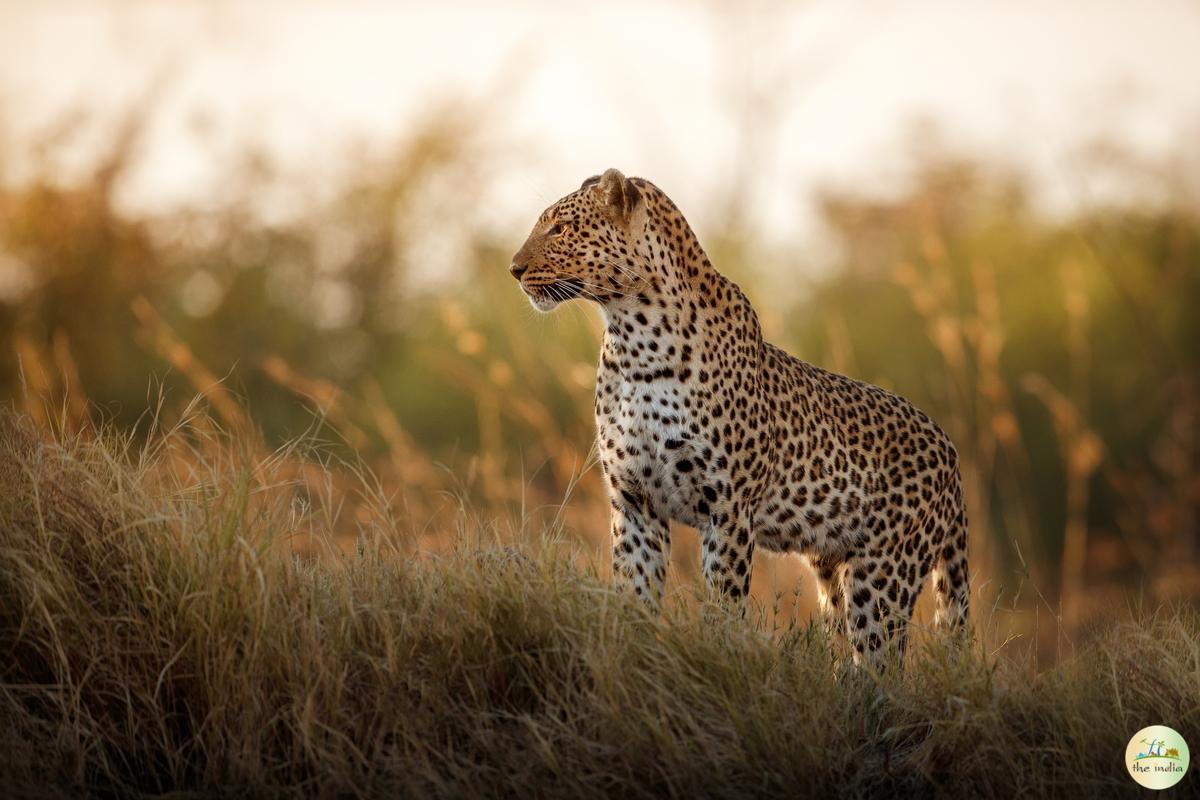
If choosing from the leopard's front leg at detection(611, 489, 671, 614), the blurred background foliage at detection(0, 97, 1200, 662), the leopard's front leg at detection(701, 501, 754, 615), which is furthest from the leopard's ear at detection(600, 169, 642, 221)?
the blurred background foliage at detection(0, 97, 1200, 662)

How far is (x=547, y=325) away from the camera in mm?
12750

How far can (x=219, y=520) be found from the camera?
4777mm

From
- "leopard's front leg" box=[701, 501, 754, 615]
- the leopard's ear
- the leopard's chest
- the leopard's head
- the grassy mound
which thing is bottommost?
the grassy mound

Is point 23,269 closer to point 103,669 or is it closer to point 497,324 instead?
point 497,324

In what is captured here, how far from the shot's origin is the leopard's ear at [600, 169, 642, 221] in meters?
5.77

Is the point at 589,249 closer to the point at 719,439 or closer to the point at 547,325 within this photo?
the point at 719,439

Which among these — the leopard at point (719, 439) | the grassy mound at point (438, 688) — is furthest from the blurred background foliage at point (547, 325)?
the grassy mound at point (438, 688)

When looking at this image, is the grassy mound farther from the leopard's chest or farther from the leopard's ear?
the leopard's ear

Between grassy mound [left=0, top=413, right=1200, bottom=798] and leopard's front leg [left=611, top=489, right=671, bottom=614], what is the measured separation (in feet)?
3.44

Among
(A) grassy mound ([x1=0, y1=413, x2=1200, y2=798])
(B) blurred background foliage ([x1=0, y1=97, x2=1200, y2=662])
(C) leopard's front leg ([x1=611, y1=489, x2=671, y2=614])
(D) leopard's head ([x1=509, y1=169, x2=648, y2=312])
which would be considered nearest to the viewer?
(A) grassy mound ([x1=0, y1=413, x2=1200, y2=798])

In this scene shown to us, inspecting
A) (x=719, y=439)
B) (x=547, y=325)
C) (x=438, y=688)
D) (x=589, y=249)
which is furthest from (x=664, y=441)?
(x=547, y=325)

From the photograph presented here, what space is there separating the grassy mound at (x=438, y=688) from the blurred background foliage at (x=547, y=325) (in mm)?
7133

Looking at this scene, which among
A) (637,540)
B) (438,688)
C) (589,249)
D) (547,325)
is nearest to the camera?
(438,688)

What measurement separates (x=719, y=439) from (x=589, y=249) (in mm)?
916
